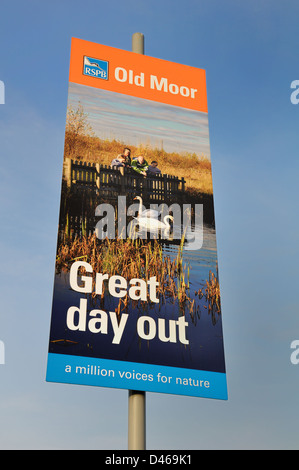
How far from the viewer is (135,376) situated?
9.38 metres

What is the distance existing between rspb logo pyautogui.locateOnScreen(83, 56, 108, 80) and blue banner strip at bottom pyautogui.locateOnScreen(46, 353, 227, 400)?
18.7ft

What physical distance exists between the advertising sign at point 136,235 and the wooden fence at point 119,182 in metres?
0.02

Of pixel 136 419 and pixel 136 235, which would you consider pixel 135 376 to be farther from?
pixel 136 235

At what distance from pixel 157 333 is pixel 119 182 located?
290 cm

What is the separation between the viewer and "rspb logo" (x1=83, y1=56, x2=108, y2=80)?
11.8 m

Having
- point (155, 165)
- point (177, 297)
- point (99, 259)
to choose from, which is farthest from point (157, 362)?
point (155, 165)

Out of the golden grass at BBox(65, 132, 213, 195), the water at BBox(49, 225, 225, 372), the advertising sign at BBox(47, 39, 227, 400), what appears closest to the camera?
the water at BBox(49, 225, 225, 372)

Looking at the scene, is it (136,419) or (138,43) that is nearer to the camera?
(136,419)

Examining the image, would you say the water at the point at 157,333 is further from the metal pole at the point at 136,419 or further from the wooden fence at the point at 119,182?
the wooden fence at the point at 119,182
